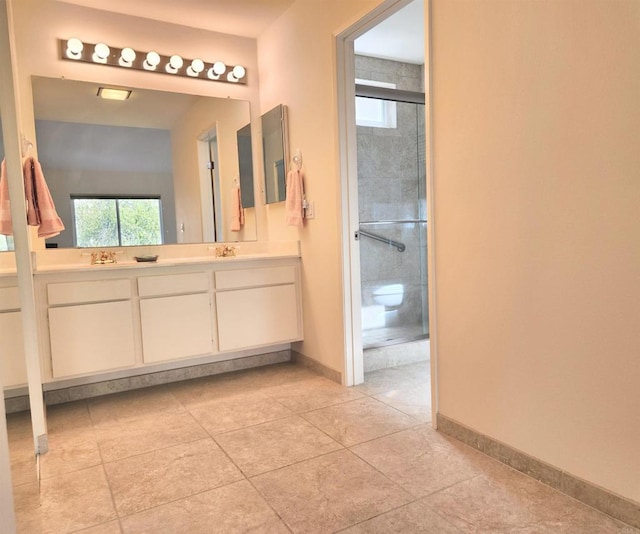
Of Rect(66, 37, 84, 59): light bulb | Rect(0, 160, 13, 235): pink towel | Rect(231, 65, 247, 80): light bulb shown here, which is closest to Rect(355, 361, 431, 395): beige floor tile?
Rect(0, 160, 13, 235): pink towel

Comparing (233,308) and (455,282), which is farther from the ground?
(455,282)

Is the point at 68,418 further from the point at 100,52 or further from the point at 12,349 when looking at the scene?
the point at 100,52

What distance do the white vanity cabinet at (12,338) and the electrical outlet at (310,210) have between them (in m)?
1.74

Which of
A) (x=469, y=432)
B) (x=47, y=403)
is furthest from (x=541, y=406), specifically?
(x=47, y=403)

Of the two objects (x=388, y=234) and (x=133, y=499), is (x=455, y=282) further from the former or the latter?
(x=388, y=234)

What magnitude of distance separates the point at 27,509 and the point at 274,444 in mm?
972

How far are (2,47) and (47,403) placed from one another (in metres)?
1.99

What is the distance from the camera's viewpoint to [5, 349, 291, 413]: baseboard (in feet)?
9.29

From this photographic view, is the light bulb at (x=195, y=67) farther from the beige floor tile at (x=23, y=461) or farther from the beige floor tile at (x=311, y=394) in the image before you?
the beige floor tile at (x=23, y=461)

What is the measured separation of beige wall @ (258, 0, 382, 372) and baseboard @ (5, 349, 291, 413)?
0.31 metres

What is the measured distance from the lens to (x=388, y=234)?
4.20 metres

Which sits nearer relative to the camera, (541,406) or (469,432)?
(541,406)

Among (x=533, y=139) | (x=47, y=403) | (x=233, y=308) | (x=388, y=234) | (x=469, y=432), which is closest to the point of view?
(x=533, y=139)

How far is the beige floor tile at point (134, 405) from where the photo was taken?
8.42ft
